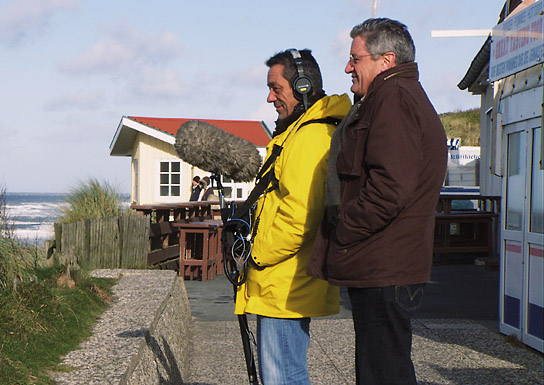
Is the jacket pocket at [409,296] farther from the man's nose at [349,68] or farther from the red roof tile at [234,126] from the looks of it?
the red roof tile at [234,126]

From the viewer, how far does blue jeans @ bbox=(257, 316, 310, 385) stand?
3129 millimetres

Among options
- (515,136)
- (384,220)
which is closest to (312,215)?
(384,220)

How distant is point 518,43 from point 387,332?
15.5ft

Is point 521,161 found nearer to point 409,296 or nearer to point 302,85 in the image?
point 302,85

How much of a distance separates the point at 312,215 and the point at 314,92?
0.60 meters

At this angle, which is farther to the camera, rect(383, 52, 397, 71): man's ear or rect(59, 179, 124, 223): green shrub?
rect(59, 179, 124, 223): green shrub

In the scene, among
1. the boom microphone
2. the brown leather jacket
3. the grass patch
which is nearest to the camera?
the brown leather jacket

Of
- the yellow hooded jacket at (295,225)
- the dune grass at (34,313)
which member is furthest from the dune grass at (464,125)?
the yellow hooded jacket at (295,225)

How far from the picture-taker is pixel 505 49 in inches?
275

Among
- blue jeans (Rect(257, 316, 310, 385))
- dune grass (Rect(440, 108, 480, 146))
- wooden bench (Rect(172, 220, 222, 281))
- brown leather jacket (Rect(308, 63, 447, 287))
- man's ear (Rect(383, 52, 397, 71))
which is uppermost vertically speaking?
dune grass (Rect(440, 108, 480, 146))

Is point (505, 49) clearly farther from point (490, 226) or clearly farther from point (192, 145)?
point (490, 226)

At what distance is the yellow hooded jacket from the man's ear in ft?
1.21

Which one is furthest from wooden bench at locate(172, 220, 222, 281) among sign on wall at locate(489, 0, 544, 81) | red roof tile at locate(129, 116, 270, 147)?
red roof tile at locate(129, 116, 270, 147)

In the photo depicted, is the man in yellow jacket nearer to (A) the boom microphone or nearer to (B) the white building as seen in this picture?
(A) the boom microphone
